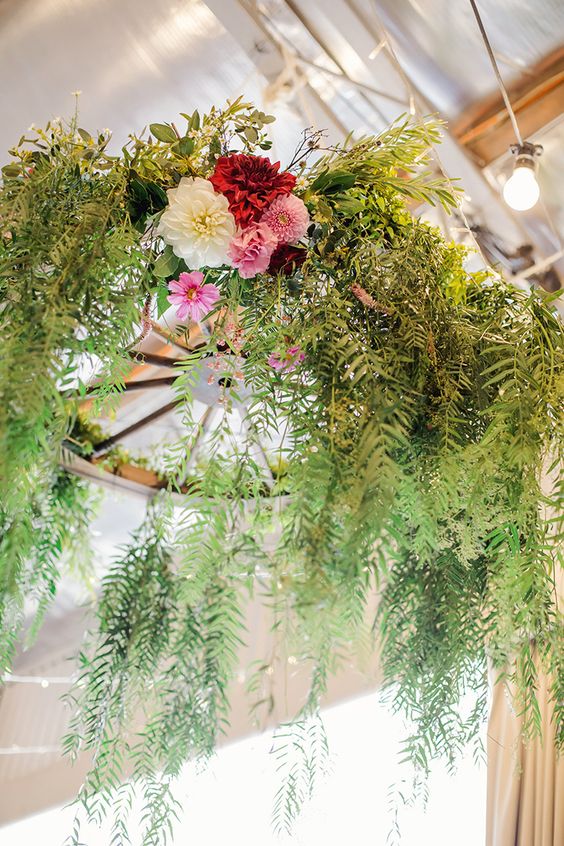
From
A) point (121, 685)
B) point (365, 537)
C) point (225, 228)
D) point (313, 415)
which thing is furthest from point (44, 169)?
point (121, 685)

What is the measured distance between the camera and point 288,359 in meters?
0.80

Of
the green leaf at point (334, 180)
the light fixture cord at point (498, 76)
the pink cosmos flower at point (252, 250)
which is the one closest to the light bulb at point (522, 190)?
the light fixture cord at point (498, 76)

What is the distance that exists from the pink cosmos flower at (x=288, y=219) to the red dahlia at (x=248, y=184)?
0.01 metres

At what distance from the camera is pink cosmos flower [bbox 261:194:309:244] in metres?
0.83

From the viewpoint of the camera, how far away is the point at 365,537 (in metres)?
0.63

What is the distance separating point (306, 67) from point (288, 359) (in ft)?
5.64

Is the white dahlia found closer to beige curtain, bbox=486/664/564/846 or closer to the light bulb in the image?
the light bulb

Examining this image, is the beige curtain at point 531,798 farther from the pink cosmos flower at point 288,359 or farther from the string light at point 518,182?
the pink cosmos flower at point 288,359

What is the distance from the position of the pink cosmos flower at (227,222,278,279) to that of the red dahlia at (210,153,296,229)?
0.03 m

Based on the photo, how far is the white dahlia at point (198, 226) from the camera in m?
0.80

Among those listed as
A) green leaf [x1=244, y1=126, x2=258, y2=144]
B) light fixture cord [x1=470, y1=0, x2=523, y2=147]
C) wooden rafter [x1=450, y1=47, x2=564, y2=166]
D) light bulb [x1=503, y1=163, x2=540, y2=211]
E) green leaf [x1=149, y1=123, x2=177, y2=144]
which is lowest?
green leaf [x1=149, y1=123, x2=177, y2=144]

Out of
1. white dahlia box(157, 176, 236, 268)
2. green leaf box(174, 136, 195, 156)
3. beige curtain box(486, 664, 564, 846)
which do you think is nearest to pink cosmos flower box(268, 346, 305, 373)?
white dahlia box(157, 176, 236, 268)

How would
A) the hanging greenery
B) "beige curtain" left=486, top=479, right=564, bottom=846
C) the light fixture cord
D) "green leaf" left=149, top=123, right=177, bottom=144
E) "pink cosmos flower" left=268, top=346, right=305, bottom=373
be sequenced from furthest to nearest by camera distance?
1. "beige curtain" left=486, top=479, right=564, bottom=846
2. the light fixture cord
3. "green leaf" left=149, top=123, right=177, bottom=144
4. "pink cosmos flower" left=268, top=346, right=305, bottom=373
5. the hanging greenery

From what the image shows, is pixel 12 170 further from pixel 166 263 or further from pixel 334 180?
pixel 334 180
